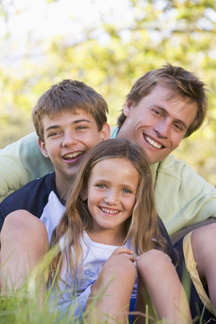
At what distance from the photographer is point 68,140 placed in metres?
2.18

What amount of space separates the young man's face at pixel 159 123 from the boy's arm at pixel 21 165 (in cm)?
59

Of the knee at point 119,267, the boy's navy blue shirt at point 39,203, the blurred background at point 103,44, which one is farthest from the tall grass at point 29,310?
the blurred background at point 103,44

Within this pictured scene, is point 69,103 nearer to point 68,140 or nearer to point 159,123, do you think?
point 68,140

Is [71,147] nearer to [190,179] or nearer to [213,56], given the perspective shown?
[190,179]

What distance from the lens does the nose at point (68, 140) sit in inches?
86.1

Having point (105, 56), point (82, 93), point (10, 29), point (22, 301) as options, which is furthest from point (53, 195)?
point (10, 29)

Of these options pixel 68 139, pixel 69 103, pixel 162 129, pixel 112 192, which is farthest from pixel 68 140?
pixel 162 129

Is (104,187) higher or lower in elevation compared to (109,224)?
higher

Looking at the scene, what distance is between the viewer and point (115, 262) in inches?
60.9

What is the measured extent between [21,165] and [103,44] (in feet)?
15.5

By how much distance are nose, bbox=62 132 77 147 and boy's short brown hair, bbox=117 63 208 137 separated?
32.0 inches

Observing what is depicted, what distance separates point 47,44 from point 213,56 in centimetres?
288

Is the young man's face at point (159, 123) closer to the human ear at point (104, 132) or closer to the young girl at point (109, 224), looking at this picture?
the human ear at point (104, 132)

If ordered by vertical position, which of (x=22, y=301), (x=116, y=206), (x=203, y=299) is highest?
(x=116, y=206)
